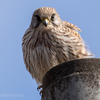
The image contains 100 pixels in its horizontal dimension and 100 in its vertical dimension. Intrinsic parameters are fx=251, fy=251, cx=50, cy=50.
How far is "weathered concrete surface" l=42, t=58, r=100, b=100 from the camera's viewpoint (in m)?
3.82

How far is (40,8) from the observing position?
22.9 feet

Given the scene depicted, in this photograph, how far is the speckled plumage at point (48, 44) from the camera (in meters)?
6.35

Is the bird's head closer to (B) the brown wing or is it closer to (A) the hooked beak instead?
(A) the hooked beak

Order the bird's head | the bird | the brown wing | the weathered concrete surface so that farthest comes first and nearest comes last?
the brown wing → the bird's head → the bird → the weathered concrete surface

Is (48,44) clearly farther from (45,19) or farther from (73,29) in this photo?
(73,29)

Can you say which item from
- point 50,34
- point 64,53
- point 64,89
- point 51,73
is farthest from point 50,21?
point 64,89

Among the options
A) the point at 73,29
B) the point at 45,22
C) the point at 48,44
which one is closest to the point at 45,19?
the point at 45,22

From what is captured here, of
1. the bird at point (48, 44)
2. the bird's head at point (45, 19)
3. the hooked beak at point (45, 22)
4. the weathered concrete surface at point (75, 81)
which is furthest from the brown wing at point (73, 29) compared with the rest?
the weathered concrete surface at point (75, 81)

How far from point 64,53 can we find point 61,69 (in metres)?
2.02

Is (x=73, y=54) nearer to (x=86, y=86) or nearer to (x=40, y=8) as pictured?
(x=40, y=8)

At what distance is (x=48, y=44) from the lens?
6473 mm

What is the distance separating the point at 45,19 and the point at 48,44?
65cm

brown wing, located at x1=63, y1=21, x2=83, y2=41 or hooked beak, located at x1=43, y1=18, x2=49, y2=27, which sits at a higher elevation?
brown wing, located at x1=63, y1=21, x2=83, y2=41

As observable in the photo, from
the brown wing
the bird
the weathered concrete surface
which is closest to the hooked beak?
the bird
